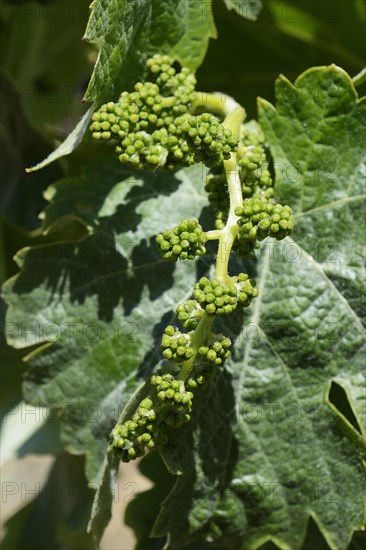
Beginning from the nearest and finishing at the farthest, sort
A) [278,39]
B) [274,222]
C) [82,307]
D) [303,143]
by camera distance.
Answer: [274,222] < [303,143] < [82,307] < [278,39]

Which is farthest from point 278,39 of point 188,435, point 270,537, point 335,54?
point 270,537

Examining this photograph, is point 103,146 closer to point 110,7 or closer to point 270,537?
point 110,7

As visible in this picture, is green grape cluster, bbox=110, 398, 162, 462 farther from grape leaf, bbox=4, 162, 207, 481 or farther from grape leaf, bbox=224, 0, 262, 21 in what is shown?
grape leaf, bbox=224, 0, 262, 21

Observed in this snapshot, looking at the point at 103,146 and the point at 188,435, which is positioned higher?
the point at 103,146

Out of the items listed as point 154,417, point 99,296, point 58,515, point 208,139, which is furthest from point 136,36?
point 58,515

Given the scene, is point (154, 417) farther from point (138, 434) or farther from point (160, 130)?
point (160, 130)

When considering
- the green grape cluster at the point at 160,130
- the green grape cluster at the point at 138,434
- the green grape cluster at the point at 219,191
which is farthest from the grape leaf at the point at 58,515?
the green grape cluster at the point at 160,130
